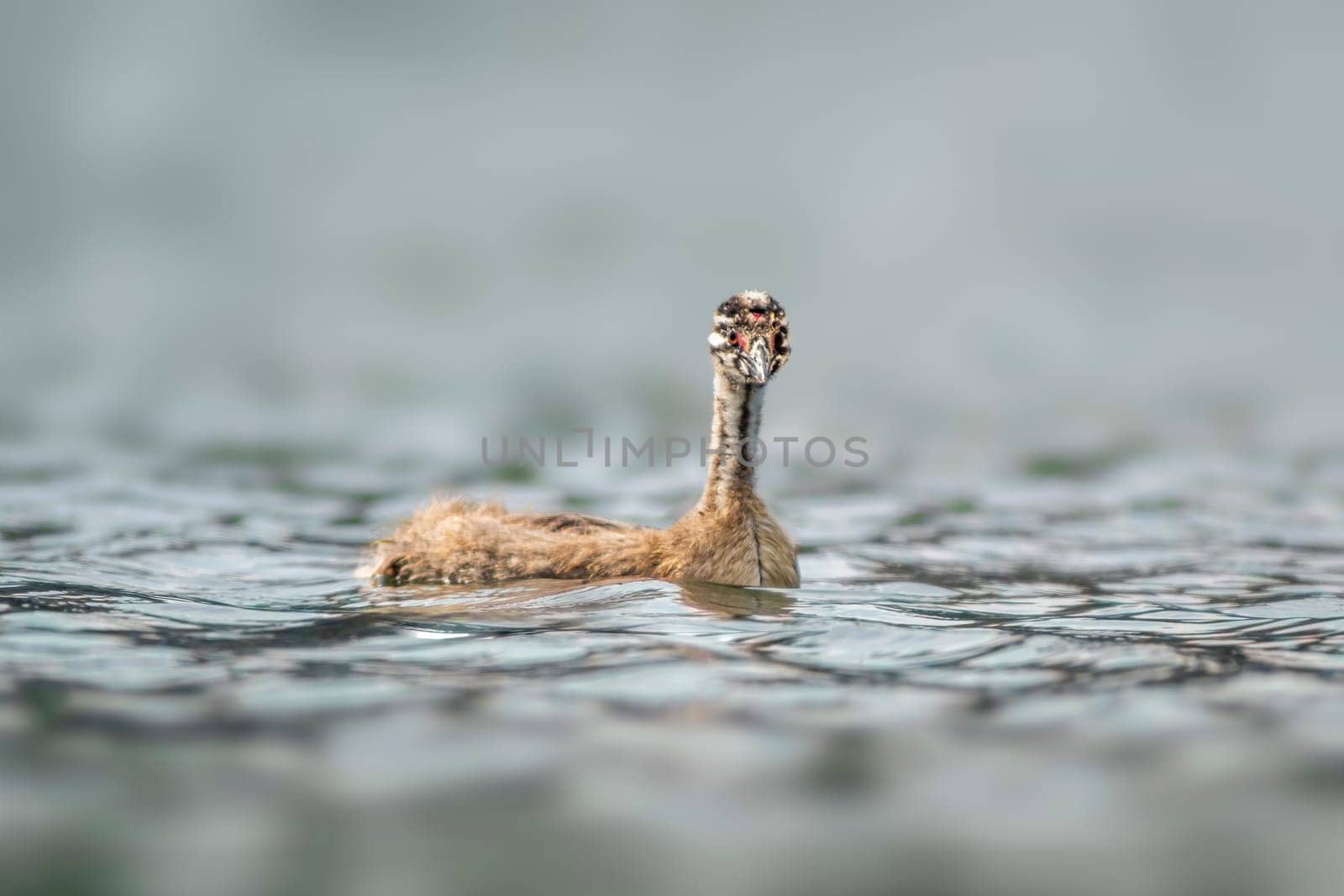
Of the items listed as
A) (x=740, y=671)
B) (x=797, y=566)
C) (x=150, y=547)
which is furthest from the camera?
(x=150, y=547)

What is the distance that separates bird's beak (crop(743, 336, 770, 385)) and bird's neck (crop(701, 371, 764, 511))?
1.32 ft

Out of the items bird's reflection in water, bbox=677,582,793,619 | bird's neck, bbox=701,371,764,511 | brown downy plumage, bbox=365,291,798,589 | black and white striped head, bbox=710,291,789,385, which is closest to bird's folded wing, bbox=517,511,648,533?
brown downy plumage, bbox=365,291,798,589

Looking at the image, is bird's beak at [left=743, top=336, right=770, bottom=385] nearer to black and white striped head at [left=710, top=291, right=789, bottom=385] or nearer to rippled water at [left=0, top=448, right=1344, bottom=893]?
black and white striped head at [left=710, top=291, right=789, bottom=385]

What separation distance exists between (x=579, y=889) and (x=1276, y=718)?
3.21m

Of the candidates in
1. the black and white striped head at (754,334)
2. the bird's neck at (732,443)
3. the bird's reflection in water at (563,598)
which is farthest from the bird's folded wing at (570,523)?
the black and white striped head at (754,334)

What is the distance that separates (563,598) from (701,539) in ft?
3.35

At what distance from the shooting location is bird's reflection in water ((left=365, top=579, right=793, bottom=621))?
8406mm

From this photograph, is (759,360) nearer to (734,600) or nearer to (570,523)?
(734,600)

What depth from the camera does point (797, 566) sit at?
31.6 ft

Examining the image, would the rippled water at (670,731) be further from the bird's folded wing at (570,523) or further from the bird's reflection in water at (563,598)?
the bird's folded wing at (570,523)

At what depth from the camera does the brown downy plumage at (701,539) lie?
891 cm

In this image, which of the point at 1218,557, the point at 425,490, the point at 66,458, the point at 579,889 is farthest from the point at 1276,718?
the point at 66,458

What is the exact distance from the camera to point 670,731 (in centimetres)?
598

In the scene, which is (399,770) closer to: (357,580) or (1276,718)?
(1276,718)
